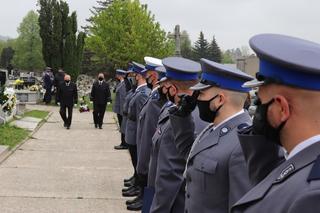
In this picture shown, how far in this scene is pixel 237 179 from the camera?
2.88 m

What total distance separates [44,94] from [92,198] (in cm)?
2212

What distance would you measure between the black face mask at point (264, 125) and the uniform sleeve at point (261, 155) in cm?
21

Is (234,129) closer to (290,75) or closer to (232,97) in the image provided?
(232,97)

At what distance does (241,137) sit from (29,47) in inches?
3708

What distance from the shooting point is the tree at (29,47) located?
305ft

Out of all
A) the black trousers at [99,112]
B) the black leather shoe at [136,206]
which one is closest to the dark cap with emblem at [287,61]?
the black leather shoe at [136,206]

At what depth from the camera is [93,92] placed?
57.2ft

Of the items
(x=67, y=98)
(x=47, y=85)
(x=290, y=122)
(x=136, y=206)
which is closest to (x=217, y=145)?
(x=290, y=122)

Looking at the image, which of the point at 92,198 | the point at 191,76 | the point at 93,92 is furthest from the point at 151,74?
the point at 93,92

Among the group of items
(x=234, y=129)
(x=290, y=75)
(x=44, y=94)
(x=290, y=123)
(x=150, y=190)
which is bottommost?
(x=44, y=94)

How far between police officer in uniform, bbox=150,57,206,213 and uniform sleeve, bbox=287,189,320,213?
2.30 m

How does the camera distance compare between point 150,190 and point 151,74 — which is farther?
point 151,74

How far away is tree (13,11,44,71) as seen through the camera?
93.0 metres

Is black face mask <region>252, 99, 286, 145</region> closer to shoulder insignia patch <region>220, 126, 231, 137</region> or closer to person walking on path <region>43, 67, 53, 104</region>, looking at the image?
shoulder insignia patch <region>220, 126, 231, 137</region>
